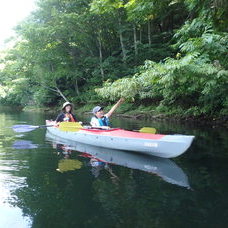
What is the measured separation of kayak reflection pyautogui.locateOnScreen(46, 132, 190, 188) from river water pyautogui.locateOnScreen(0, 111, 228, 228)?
17 mm

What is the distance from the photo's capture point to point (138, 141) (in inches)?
257

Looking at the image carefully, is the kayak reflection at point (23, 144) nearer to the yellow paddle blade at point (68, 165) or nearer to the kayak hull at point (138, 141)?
the kayak hull at point (138, 141)

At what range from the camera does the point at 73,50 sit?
23.5 m

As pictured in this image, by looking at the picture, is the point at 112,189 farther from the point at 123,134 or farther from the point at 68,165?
the point at 123,134

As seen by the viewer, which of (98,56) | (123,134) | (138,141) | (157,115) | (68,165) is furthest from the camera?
(98,56)

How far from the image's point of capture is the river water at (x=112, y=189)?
11.0 ft

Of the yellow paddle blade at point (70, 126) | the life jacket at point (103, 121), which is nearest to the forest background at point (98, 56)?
the life jacket at point (103, 121)

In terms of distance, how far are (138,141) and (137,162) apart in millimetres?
548

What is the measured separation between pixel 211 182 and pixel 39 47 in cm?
2004

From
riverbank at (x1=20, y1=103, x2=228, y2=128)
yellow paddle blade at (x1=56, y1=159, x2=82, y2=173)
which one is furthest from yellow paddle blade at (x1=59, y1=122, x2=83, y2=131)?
riverbank at (x1=20, y1=103, x2=228, y2=128)

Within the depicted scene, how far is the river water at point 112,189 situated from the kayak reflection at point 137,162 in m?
0.02

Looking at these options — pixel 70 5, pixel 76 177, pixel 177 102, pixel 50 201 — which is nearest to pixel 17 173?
pixel 76 177

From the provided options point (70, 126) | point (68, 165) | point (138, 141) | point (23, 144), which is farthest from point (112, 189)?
point (23, 144)

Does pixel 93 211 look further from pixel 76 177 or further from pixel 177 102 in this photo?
pixel 177 102
